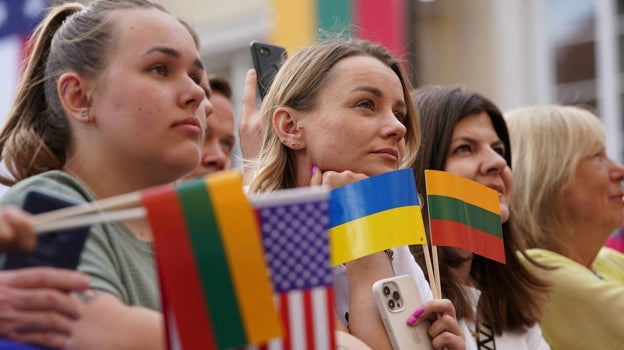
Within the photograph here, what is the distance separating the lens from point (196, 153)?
2.14 meters

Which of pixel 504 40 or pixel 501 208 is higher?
pixel 504 40

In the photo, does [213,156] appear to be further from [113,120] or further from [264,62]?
[113,120]

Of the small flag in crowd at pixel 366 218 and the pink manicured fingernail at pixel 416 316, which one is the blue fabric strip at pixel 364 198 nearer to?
the small flag in crowd at pixel 366 218

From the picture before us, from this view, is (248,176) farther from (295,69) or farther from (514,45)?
(514,45)

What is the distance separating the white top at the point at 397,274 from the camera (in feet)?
8.11

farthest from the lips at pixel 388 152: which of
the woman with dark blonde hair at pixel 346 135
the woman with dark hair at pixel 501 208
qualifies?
the woman with dark hair at pixel 501 208

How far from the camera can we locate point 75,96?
2211 mm

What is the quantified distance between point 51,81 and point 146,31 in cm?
25

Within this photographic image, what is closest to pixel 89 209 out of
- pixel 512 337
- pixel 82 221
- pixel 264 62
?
pixel 82 221

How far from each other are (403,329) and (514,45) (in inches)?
215

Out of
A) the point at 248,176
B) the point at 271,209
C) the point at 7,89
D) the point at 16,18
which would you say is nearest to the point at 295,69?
the point at 248,176

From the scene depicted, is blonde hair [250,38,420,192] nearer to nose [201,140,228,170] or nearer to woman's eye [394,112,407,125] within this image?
woman's eye [394,112,407,125]

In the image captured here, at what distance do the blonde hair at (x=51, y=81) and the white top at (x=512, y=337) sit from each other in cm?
121

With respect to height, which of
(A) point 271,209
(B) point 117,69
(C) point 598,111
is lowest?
(C) point 598,111
